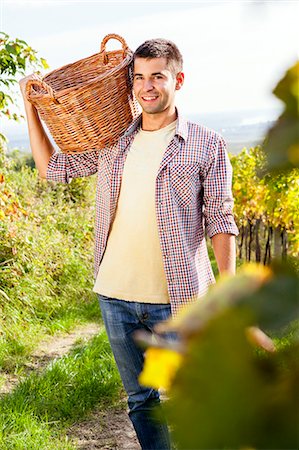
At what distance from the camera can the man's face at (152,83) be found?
2479mm

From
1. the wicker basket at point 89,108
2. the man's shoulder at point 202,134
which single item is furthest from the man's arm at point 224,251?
the wicker basket at point 89,108

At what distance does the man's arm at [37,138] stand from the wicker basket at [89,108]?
43 mm

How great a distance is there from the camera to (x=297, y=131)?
1.31 feet

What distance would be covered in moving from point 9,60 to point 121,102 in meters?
2.22

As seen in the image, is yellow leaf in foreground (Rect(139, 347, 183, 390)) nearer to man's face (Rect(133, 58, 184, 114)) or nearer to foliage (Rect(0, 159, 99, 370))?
man's face (Rect(133, 58, 184, 114))

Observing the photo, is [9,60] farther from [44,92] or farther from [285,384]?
[285,384]

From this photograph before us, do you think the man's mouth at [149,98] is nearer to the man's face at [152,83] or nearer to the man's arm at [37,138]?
the man's face at [152,83]

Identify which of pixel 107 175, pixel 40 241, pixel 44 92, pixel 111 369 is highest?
pixel 44 92

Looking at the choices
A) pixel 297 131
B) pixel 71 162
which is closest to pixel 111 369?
pixel 71 162

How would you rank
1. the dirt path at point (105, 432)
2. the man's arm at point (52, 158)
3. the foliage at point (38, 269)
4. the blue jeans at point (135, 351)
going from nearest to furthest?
the blue jeans at point (135, 351)
the man's arm at point (52, 158)
the dirt path at point (105, 432)
the foliage at point (38, 269)

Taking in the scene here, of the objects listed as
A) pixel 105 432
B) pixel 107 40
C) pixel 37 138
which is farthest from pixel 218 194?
pixel 105 432

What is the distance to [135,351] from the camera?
2.65 meters

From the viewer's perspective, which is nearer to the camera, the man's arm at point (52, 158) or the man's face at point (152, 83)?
the man's face at point (152, 83)

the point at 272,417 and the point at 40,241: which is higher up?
the point at 272,417
